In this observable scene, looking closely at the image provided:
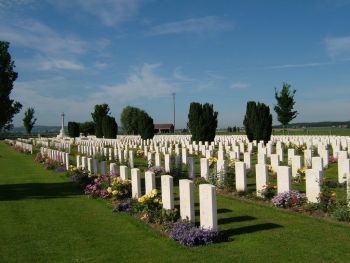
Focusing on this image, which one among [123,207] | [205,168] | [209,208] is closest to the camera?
[209,208]

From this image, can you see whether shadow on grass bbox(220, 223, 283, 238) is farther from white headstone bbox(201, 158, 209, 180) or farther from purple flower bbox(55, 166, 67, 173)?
purple flower bbox(55, 166, 67, 173)

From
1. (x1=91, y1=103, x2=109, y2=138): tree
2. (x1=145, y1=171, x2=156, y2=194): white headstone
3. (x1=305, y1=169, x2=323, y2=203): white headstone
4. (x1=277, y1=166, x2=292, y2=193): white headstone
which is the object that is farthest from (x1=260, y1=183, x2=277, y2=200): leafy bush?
(x1=91, y1=103, x2=109, y2=138): tree

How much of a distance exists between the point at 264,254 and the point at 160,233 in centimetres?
223

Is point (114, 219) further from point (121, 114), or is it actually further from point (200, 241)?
point (121, 114)

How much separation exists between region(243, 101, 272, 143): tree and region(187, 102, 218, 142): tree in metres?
2.43

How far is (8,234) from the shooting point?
27.1ft

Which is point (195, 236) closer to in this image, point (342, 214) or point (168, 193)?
point (168, 193)

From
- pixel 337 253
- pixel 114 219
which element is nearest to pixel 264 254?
pixel 337 253

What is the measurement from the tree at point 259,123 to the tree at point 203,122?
2431 mm

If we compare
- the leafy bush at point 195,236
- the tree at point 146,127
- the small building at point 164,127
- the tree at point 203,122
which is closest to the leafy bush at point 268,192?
the leafy bush at point 195,236

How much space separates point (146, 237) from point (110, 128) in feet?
126

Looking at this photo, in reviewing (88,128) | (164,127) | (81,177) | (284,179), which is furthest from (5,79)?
(164,127)

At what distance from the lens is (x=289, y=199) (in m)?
9.45

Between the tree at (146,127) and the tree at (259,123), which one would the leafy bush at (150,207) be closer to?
the tree at (259,123)
